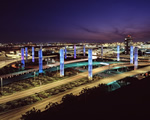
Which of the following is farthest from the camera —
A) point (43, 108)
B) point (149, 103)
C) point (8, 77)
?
point (8, 77)

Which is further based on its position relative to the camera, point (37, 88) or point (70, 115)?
point (37, 88)

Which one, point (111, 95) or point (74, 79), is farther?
point (74, 79)

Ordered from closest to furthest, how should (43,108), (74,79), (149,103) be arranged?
(43,108) → (149,103) → (74,79)

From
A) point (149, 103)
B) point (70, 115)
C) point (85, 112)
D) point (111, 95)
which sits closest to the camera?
point (70, 115)

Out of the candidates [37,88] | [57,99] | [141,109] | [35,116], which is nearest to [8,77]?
[37,88]

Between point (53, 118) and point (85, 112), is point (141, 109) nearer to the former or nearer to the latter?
point (85, 112)

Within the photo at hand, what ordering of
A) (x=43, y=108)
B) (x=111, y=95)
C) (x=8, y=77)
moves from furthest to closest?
(x=8, y=77)
(x=111, y=95)
(x=43, y=108)

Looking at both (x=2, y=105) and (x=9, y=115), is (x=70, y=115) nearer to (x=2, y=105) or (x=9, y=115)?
(x=9, y=115)

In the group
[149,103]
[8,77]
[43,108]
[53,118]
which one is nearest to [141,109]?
[149,103]
